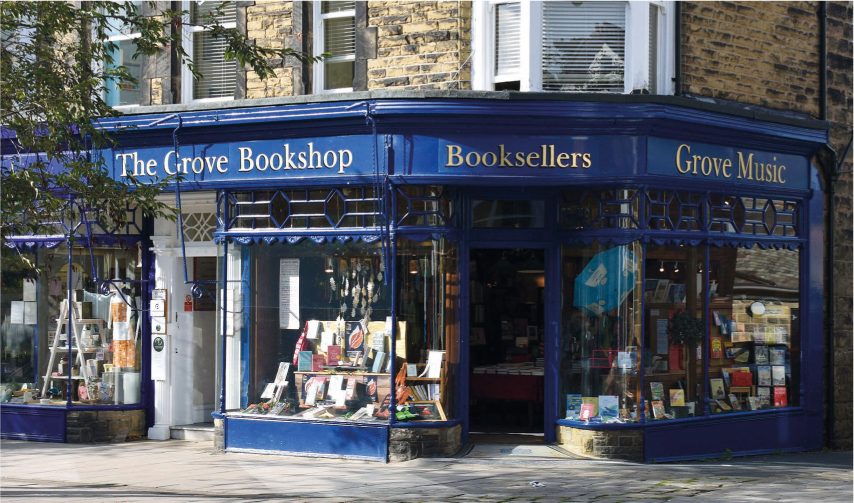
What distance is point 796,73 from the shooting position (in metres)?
14.4

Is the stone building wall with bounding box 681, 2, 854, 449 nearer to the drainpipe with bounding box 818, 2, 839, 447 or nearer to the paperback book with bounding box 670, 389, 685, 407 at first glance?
the drainpipe with bounding box 818, 2, 839, 447

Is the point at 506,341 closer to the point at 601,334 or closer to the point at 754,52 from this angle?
the point at 601,334

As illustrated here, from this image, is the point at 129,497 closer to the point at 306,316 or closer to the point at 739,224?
the point at 306,316

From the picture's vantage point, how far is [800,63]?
47.4 feet

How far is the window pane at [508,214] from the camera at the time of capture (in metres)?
12.7

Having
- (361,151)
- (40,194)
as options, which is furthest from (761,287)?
(40,194)

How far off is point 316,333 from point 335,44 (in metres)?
3.47

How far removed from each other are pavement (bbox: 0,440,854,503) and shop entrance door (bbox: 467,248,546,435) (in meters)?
1.30

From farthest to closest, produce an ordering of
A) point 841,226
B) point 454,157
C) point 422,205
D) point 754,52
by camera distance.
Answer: point 841,226, point 754,52, point 422,205, point 454,157

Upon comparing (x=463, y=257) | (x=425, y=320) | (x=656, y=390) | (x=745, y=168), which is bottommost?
(x=656, y=390)

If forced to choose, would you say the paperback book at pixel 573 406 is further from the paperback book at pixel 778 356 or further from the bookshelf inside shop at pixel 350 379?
the paperback book at pixel 778 356

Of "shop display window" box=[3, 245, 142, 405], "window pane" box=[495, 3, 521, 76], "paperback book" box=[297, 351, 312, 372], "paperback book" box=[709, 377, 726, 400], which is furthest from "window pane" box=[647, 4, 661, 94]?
"shop display window" box=[3, 245, 142, 405]

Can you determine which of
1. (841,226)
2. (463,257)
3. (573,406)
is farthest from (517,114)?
(841,226)

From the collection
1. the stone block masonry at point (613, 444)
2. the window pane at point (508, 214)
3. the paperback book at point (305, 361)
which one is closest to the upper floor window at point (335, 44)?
the window pane at point (508, 214)
